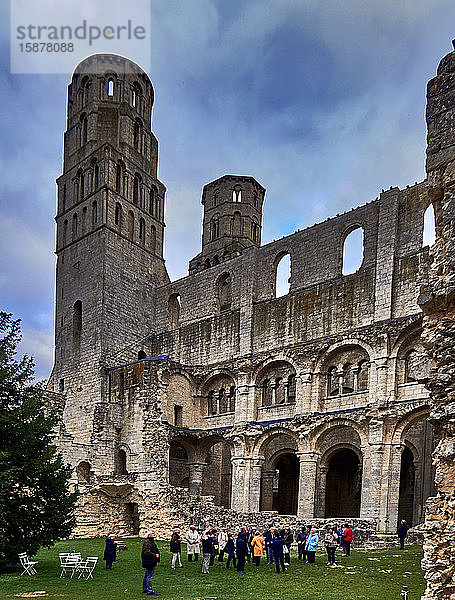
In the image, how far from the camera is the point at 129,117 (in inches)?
1586

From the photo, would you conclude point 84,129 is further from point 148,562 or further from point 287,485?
point 148,562

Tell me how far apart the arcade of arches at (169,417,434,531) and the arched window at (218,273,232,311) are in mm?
8682

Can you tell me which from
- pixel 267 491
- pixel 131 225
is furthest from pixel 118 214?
pixel 267 491

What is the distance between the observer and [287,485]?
3400cm

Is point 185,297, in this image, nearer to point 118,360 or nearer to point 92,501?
point 118,360

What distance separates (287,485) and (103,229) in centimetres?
1913

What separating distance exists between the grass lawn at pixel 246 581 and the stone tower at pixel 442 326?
5.08 metres

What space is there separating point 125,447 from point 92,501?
3328 millimetres

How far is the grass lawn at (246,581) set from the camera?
12.3 meters

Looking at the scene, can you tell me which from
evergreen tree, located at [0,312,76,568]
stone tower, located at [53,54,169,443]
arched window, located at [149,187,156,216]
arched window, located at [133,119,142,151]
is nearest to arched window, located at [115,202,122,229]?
stone tower, located at [53,54,169,443]

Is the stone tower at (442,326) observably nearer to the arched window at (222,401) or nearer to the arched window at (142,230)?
the arched window at (222,401)

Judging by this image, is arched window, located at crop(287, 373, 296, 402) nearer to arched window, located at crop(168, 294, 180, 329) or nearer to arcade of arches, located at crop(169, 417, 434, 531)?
arcade of arches, located at crop(169, 417, 434, 531)

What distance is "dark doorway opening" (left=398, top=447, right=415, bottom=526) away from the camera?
28.4 m

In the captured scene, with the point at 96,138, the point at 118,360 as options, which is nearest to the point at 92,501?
the point at 118,360
